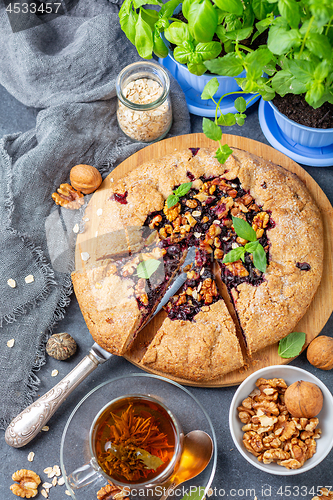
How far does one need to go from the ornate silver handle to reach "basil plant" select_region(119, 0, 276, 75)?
1.93 metres

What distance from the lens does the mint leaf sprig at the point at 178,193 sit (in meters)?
3.01

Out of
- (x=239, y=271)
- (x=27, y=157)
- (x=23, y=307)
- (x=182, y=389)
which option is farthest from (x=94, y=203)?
(x=182, y=389)

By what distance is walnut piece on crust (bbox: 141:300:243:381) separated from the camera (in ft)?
9.30

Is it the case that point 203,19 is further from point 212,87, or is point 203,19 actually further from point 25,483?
point 25,483

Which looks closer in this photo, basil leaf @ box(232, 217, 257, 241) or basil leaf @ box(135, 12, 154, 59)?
basil leaf @ box(135, 12, 154, 59)

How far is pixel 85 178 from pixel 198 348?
1413mm

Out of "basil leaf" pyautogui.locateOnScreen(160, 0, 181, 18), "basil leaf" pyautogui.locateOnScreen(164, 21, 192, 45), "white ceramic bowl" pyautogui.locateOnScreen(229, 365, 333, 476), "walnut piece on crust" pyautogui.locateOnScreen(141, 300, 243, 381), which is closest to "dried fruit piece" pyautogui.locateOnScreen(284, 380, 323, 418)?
"white ceramic bowl" pyautogui.locateOnScreen(229, 365, 333, 476)

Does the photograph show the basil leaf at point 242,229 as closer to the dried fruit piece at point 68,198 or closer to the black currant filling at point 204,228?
the black currant filling at point 204,228

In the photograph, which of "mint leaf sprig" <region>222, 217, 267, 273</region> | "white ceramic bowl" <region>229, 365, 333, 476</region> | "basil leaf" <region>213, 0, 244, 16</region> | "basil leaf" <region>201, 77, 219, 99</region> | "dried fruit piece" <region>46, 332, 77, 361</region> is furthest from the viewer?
"dried fruit piece" <region>46, 332, 77, 361</region>

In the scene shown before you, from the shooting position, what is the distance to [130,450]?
8.70ft

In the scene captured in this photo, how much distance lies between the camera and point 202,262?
303cm

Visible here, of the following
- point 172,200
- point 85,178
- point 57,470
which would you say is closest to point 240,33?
point 172,200

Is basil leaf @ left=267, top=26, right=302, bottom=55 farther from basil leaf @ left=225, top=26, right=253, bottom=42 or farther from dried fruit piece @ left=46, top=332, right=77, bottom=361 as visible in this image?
dried fruit piece @ left=46, top=332, right=77, bottom=361

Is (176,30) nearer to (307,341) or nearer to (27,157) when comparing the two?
(27,157)
